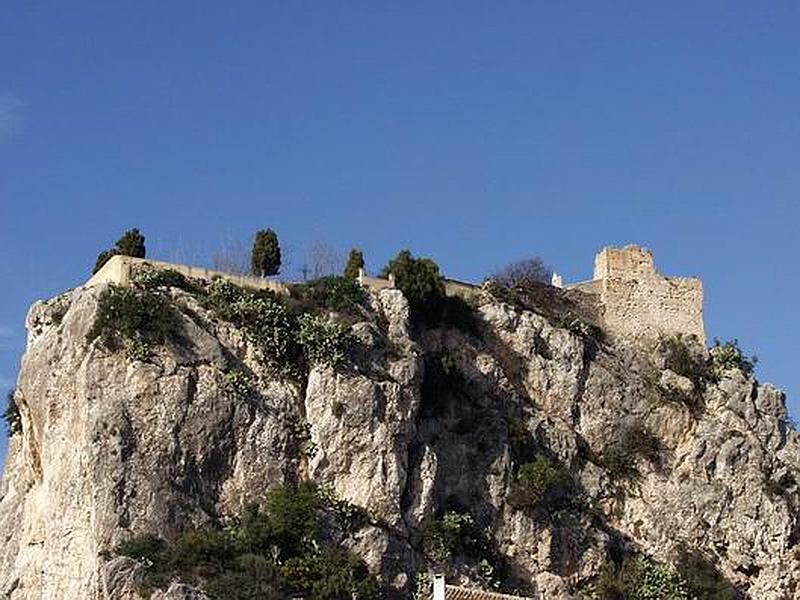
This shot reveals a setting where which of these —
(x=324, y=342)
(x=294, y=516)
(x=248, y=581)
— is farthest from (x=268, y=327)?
(x=248, y=581)

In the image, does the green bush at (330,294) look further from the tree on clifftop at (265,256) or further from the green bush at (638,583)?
the green bush at (638,583)

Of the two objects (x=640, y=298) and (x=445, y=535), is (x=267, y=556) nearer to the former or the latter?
(x=445, y=535)

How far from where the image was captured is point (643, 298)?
172 ft

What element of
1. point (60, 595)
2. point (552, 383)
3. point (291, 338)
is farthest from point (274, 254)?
point (60, 595)

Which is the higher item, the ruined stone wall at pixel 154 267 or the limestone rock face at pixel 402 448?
the ruined stone wall at pixel 154 267

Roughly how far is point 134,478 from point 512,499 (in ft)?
32.7

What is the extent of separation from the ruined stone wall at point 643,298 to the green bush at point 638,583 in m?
8.92

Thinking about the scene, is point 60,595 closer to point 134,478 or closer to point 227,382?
point 134,478

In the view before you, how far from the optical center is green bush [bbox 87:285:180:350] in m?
42.4

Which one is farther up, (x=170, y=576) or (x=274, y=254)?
(x=274, y=254)

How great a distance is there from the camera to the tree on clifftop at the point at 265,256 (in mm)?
47875

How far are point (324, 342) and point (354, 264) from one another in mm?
4657

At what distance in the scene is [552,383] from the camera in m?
49.1

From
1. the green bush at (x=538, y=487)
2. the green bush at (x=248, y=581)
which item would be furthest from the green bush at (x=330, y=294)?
the green bush at (x=248, y=581)
